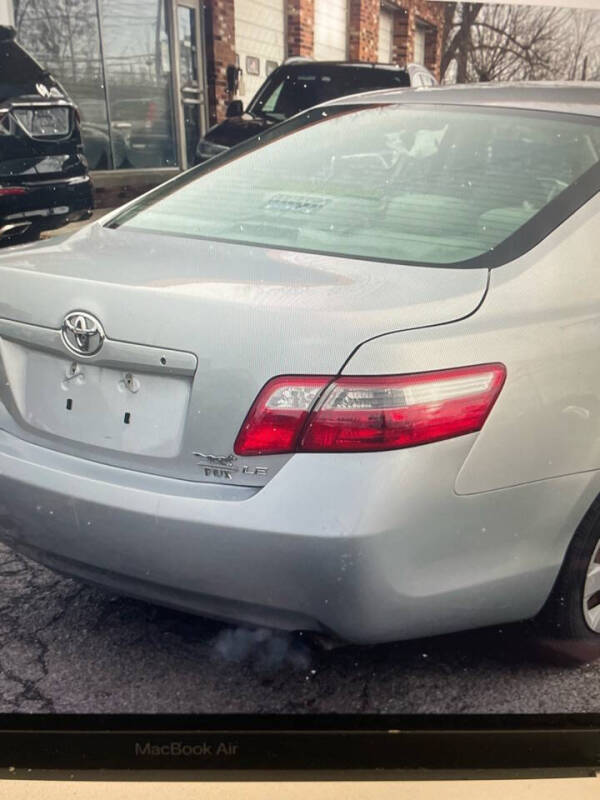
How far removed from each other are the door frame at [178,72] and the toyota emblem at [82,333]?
45 cm

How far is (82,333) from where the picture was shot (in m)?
1.31

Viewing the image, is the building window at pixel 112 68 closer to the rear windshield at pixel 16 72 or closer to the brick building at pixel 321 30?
the rear windshield at pixel 16 72

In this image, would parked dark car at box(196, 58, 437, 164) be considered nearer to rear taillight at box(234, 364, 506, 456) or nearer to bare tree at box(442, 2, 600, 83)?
bare tree at box(442, 2, 600, 83)

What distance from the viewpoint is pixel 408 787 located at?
5.27 ft

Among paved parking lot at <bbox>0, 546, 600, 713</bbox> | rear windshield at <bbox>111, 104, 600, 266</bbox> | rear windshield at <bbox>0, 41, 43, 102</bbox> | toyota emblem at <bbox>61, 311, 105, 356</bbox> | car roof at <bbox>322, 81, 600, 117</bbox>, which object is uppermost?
rear windshield at <bbox>0, 41, 43, 102</bbox>

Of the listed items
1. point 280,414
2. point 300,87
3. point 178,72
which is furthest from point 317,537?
point 178,72

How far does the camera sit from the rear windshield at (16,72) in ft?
4.42

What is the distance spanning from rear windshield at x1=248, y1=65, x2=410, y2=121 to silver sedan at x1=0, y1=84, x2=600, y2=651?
0.04 meters

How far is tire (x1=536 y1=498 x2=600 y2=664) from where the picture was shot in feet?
4.65

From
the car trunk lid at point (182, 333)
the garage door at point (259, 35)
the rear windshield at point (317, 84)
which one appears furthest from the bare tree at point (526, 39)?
the car trunk lid at point (182, 333)

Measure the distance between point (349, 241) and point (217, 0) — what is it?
19.0 inches

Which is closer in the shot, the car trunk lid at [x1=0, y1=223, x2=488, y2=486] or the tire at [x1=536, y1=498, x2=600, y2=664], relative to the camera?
the car trunk lid at [x1=0, y1=223, x2=488, y2=486]

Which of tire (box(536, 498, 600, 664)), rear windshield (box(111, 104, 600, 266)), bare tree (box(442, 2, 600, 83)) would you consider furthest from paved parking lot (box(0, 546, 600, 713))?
bare tree (box(442, 2, 600, 83))

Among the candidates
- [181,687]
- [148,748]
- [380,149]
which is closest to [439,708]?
[181,687]
